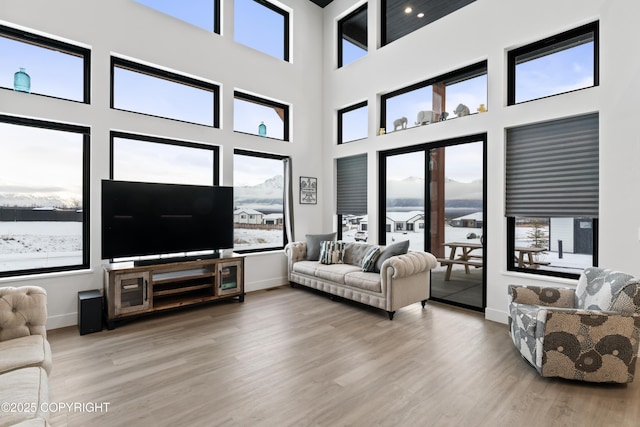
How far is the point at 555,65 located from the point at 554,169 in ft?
3.90

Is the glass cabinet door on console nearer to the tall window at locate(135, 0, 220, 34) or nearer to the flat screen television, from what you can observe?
the flat screen television

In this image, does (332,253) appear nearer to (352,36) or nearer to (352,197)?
(352,197)

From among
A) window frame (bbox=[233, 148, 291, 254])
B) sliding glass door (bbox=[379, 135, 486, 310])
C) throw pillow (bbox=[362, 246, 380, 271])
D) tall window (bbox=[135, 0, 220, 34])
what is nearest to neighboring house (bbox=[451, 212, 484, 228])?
sliding glass door (bbox=[379, 135, 486, 310])

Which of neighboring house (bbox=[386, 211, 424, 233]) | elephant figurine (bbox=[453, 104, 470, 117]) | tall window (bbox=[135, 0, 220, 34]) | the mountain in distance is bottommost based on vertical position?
neighboring house (bbox=[386, 211, 424, 233])

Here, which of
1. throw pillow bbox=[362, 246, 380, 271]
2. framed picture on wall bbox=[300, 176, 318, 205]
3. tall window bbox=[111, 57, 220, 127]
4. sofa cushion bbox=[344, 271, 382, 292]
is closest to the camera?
sofa cushion bbox=[344, 271, 382, 292]

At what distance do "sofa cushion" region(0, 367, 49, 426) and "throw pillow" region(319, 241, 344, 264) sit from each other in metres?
Answer: 3.67

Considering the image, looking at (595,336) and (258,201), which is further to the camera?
(258,201)

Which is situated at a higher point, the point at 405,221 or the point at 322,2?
the point at 322,2

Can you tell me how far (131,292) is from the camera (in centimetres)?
374

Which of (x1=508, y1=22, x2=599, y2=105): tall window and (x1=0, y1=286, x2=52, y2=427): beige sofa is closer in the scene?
(x1=0, y1=286, x2=52, y2=427): beige sofa

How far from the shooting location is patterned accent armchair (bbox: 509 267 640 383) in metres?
2.35

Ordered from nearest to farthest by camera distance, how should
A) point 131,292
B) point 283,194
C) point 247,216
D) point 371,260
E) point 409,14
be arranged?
point 131,292 → point 371,260 → point 409,14 → point 247,216 → point 283,194

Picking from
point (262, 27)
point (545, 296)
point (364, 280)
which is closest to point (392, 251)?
point (364, 280)

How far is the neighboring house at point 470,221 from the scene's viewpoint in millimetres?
4227
